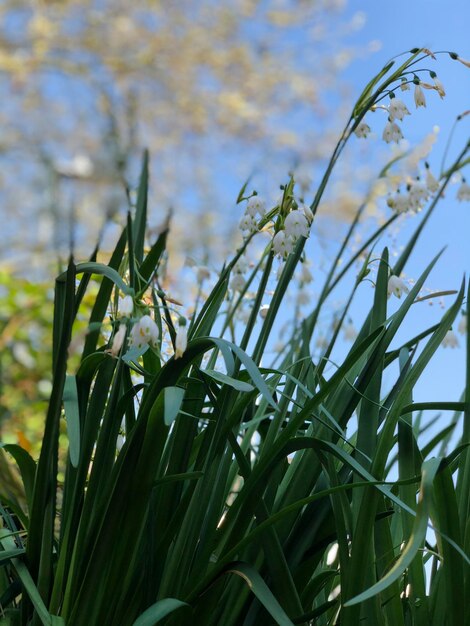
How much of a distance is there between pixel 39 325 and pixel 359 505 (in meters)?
1.40

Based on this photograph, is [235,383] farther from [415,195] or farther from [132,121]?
[415,195]

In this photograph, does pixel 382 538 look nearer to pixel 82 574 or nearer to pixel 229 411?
pixel 229 411

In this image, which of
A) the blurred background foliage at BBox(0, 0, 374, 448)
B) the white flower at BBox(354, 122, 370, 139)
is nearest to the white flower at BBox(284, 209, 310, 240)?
the blurred background foliage at BBox(0, 0, 374, 448)

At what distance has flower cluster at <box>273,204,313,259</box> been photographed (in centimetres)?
93

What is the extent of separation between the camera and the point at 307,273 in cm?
144

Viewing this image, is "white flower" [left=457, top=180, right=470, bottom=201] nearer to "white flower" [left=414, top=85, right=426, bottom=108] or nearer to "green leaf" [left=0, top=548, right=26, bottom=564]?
"white flower" [left=414, top=85, right=426, bottom=108]

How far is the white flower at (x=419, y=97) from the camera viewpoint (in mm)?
1055

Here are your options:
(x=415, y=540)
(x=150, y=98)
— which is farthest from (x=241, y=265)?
(x=150, y=98)

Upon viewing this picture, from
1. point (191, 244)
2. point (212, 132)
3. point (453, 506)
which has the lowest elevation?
point (453, 506)

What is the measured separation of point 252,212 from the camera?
1.04 m

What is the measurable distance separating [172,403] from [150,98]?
1769mm

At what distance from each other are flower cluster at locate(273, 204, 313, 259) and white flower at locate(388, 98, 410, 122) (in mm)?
259

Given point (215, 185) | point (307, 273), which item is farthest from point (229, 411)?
point (215, 185)

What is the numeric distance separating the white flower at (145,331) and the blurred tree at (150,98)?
17cm
